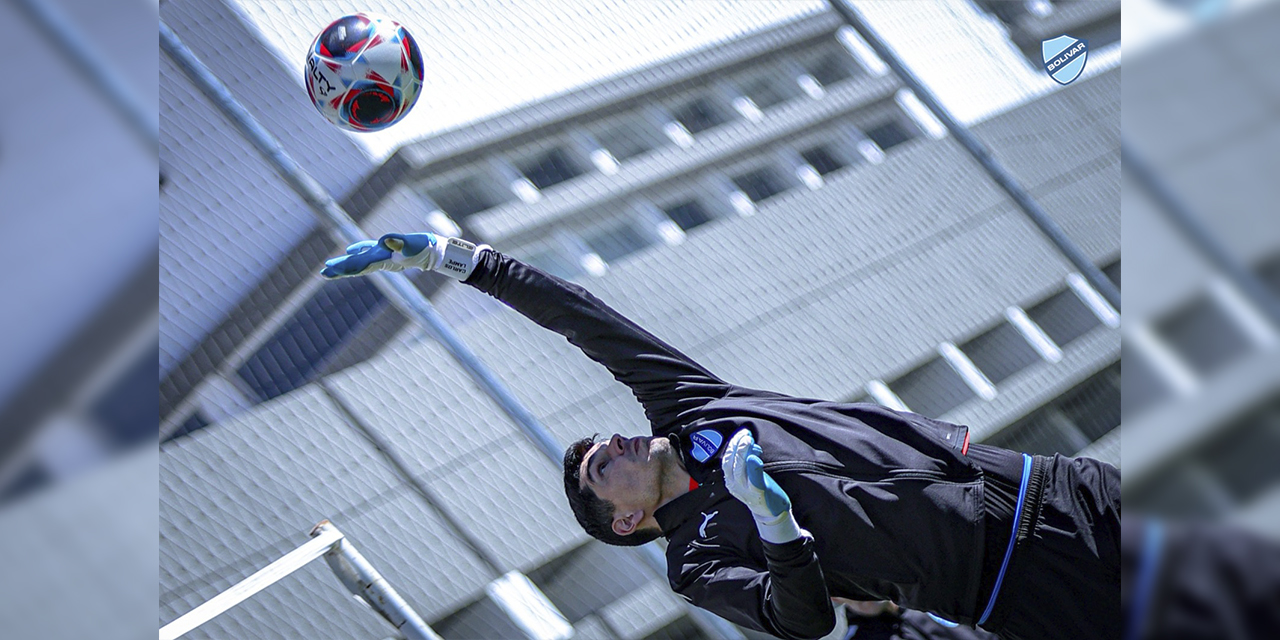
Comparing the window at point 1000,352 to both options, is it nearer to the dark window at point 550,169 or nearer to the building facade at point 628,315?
the building facade at point 628,315

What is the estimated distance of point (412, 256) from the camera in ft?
7.68

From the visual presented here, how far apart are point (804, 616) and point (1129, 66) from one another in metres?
1.42

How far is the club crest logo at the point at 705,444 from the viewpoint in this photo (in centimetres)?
218

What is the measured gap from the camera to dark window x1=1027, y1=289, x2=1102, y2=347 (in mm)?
3525

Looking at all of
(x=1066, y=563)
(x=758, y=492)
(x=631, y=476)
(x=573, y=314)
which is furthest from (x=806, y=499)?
(x=573, y=314)

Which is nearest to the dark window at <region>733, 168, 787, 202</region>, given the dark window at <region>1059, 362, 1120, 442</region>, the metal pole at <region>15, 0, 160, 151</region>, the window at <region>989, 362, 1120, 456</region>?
the window at <region>989, 362, 1120, 456</region>

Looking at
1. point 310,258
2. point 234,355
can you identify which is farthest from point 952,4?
point 234,355

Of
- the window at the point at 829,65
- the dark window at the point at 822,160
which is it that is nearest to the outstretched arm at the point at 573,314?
the dark window at the point at 822,160

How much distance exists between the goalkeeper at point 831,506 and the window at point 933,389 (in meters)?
1.20

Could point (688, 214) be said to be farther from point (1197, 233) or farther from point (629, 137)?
point (1197, 233)

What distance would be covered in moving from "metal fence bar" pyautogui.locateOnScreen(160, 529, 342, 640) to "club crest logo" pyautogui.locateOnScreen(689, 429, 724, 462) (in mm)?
947

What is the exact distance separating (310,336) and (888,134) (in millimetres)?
2126

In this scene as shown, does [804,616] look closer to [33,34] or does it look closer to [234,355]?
[33,34]

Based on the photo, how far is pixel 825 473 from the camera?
2064 mm
